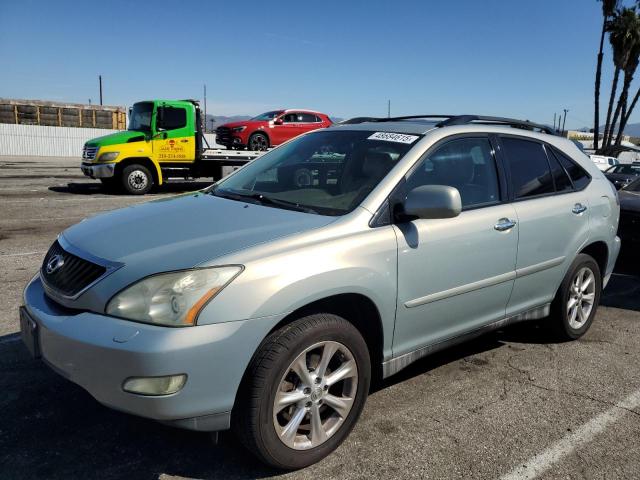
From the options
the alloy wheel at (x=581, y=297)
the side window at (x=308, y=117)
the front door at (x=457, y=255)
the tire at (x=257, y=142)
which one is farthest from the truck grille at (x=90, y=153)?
the alloy wheel at (x=581, y=297)

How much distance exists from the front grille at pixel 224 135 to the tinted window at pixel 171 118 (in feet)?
14.7

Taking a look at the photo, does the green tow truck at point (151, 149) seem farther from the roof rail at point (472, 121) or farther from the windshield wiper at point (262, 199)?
the windshield wiper at point (262, 199)

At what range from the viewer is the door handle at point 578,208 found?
13.4 ft

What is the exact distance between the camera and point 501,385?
11.7 feet

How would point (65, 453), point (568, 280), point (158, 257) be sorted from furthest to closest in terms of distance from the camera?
point (568, 280)
point (65, 453)
point (158, 257)

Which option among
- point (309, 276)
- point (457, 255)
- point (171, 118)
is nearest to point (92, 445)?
point (309, 276)

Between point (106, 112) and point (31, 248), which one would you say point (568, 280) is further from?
point (106, 112)

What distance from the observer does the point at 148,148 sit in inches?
560

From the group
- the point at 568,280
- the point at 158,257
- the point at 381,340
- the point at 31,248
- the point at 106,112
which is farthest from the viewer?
the point at 106,112

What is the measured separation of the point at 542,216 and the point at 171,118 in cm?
1204

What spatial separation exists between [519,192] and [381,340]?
158 centimetres

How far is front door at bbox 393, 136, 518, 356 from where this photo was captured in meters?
2.96

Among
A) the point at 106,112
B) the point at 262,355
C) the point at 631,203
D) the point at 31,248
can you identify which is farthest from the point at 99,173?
the point at 106,112

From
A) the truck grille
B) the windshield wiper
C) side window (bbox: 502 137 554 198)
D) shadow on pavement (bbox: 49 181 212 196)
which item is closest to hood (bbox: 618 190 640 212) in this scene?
side window (bbox: 502 137 554 198)
